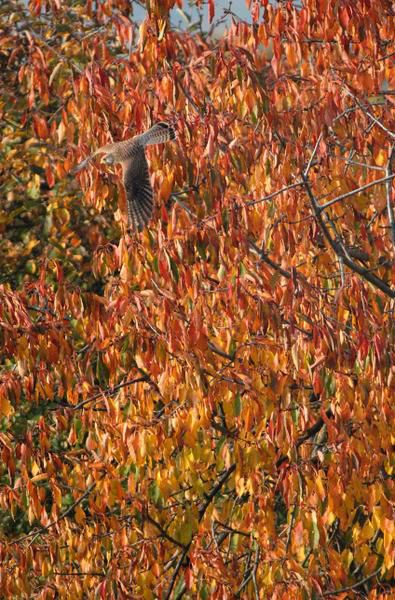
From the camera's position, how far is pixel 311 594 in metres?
5.12

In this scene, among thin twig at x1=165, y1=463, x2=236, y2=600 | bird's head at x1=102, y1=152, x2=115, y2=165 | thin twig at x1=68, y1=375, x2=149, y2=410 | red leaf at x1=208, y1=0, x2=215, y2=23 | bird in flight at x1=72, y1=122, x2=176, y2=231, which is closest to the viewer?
bird in flight at x1=72, y1=122, x2=176, y2=231

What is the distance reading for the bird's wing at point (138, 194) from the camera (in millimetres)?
4949

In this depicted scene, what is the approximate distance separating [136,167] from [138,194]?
12 cm

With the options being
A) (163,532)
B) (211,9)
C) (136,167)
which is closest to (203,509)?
(163,532)

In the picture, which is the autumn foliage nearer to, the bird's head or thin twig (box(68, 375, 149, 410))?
thin twig (box(68, 375, 149, 410))

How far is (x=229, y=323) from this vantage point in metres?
5.00

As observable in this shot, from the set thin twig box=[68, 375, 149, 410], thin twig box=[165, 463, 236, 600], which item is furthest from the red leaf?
thin twig box=[165, 463, 236, 600]

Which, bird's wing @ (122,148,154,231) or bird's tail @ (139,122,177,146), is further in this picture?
bird's wing @ (122,148,154,231)

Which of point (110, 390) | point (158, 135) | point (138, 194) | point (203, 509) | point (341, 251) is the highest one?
point (158, 135)

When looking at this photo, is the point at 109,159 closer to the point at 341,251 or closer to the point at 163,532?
the point at 341,251

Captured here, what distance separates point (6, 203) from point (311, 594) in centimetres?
583

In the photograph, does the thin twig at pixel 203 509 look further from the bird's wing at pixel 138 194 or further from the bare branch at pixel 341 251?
the bird's wing at pixel 138 194

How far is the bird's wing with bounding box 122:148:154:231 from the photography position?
4.95m

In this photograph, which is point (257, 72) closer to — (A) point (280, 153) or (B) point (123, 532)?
(A) point (280, 153)
